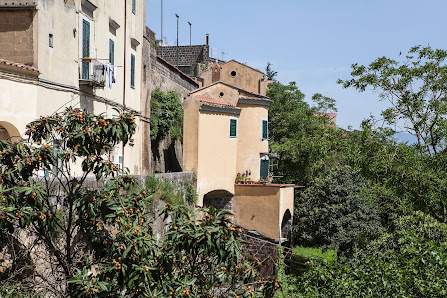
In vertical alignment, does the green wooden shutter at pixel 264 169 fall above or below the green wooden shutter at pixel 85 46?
below

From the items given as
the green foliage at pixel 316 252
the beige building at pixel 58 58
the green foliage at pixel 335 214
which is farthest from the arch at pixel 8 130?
the green foliage at pixel 335 214

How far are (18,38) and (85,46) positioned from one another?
313cm

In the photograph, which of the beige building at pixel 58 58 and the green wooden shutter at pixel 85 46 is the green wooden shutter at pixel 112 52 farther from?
the green wooden shutter at pixel 85 46

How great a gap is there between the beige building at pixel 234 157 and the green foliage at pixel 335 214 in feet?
10.5

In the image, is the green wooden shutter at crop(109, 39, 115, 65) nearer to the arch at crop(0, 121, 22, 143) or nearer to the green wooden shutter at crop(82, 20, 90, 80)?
the green wooden shutter at crop(82, 20, 90, 80)

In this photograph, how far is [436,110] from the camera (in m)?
17.2

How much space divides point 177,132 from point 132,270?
26.3 meters

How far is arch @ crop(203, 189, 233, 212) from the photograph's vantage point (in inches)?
1062

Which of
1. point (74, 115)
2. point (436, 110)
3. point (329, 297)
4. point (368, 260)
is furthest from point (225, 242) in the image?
point (436, 110)

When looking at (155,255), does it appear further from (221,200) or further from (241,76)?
(241,76)

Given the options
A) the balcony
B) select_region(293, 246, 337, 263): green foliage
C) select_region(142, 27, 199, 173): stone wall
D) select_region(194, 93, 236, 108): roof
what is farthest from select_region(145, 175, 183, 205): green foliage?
select_region(293, 246, 337, 263): green foliage

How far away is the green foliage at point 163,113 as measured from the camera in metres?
30.8

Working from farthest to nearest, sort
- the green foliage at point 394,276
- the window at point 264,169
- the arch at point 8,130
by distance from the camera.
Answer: the window at point 264,169 → the arch at point 8,130 → the green foliage at point 394,276

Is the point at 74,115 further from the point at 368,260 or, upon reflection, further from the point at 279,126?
the point at 279,126
